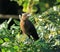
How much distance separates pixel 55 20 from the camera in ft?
10.5

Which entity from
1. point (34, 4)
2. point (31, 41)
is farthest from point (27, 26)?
point (34, 4)

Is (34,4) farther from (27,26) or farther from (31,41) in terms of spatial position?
(31,41)

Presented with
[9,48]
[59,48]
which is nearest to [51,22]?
[59,48]

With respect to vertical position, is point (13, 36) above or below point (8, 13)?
above

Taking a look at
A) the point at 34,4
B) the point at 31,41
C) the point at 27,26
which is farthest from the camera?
the point at 34,4

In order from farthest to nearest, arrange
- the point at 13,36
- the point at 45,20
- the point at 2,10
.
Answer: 1. the point at 2,10
2. the point at 45,20
3. the point at 13,36

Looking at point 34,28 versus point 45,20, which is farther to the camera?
point 45,20

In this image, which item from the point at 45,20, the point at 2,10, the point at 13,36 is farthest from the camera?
the point at 2,10

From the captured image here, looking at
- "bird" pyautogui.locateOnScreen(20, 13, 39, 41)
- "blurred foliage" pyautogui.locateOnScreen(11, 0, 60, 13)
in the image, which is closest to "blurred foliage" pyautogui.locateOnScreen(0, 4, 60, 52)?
"bird" pyautogui.locateOnScreen(20, 13, 39, 41)

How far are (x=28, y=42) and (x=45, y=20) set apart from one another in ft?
3.01

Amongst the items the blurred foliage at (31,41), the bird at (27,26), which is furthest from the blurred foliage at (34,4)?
the blurred foliage at (31,41)

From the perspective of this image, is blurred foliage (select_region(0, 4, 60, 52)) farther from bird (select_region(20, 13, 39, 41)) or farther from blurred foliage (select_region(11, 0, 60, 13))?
blurred foliage (select_region(11, 0, 60, 13))

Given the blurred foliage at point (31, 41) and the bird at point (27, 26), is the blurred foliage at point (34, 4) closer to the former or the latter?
the bird at point (27, 26)

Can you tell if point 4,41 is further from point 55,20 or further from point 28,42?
point 55,20
